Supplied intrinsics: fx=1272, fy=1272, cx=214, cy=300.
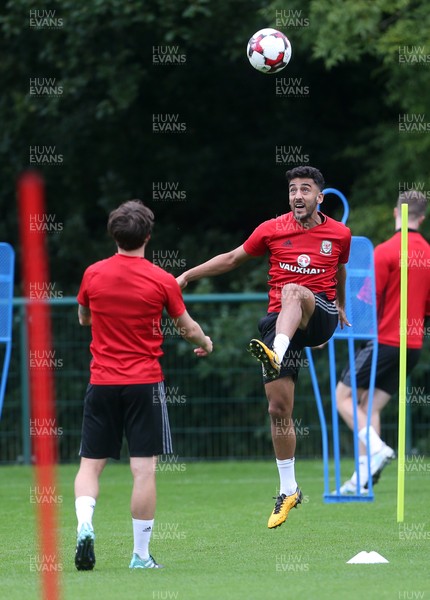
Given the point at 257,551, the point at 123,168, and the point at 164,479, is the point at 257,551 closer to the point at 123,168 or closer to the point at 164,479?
the point at 164,479

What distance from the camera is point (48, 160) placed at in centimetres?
1847

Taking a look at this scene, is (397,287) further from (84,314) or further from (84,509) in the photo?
(84,509)

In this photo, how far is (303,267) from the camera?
8.63m

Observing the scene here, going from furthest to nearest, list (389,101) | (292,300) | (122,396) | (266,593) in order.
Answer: (389,101) < (292,300) < (122,396) < (266,593)

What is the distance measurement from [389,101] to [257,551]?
9.54 metres

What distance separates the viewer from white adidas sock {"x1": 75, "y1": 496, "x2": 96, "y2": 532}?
665 cm

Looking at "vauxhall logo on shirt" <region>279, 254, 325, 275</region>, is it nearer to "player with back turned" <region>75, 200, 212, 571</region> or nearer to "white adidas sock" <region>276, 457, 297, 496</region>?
"white adidas sock" <region>276, 457, 297, 496</region>

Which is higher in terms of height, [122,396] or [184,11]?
[184,11]

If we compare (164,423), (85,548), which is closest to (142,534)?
(85,548)

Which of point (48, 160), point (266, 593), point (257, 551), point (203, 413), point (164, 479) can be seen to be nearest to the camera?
point (266, 593)

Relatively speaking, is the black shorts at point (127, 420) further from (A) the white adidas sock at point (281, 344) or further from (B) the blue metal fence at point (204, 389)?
(B) the blue metal fence at point (204, 389)

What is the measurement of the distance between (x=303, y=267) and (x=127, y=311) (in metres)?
2.13

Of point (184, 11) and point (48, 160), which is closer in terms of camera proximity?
point (184, 11)

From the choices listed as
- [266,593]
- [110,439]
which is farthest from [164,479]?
[266,593]
